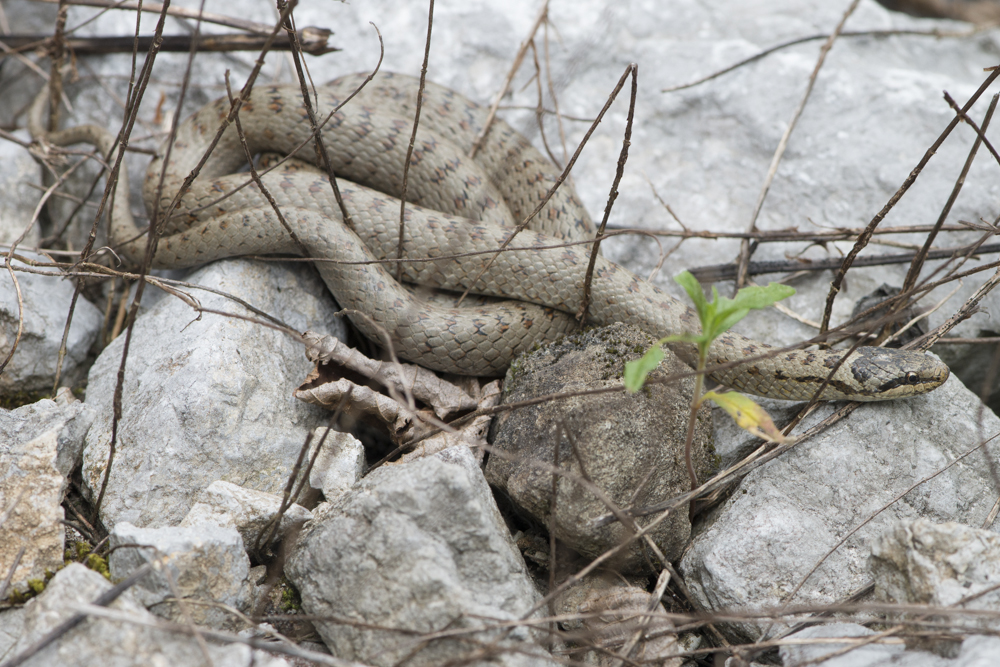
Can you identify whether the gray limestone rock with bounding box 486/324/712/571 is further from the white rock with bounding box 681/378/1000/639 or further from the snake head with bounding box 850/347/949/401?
the snake head with bounding box 850/347/949/401

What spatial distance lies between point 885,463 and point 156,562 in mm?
3358

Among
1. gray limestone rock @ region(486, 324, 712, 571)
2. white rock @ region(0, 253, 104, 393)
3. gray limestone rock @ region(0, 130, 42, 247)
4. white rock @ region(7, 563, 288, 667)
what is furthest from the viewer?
gray limestone rock @ region(0, 130, 42, 247)

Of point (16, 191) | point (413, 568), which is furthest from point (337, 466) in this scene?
point (16, 191)

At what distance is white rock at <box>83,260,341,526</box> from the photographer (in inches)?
128

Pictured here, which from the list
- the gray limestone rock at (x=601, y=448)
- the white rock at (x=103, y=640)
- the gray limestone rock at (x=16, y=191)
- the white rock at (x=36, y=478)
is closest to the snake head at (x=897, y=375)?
the gray limestone rock at (x=601, y=448)

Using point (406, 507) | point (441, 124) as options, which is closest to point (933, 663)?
point (406, 507)

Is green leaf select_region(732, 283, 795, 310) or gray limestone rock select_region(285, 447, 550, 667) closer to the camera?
gray limestone rock select_region(285, 447, 550, 667)

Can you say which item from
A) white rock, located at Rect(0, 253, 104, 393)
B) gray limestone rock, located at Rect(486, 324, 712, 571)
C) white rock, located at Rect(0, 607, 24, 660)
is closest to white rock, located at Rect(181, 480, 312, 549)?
white rock, located at Rect(0, 607, 24, 660)

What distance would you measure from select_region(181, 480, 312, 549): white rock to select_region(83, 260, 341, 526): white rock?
0.57 ft

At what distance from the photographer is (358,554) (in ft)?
9.18

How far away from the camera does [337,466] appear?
134 inches

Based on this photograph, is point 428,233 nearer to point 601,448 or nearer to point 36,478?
point 601,448

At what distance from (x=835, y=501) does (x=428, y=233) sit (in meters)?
2.69

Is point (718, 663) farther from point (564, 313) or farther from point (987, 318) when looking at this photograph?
point (987, 318)
